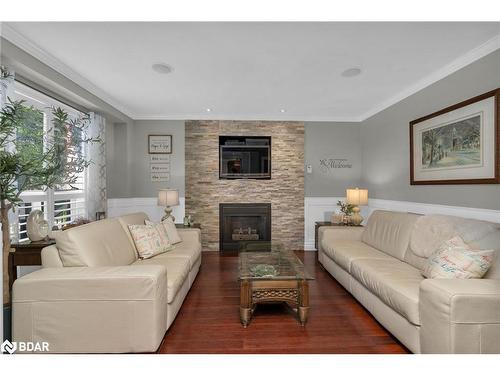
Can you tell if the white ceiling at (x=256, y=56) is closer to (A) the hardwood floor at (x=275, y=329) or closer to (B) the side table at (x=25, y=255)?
(B) the side table at (x=25, y=255)

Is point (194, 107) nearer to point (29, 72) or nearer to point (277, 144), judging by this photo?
point (277, 144)

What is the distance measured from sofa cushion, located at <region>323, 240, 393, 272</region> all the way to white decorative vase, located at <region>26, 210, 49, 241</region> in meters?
3.00

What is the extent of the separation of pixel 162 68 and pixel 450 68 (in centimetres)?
304

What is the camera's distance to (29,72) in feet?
8.09

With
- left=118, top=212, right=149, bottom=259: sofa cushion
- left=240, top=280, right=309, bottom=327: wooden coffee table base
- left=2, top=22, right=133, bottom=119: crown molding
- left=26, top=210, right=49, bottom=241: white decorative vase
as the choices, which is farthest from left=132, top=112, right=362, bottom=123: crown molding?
left=240, top=280, right=309, bottom=327: wooden coffee table base

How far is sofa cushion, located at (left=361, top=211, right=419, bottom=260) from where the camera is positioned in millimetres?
2798

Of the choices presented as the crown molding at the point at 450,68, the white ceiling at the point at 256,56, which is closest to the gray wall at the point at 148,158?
the white ceiling at the point at 256,56

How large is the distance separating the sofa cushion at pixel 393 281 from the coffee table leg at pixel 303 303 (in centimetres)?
58

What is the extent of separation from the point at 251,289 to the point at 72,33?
2.63 m

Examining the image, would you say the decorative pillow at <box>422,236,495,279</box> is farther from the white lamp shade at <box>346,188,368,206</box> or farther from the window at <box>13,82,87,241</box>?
the window at <box>13,82,87,241</box>

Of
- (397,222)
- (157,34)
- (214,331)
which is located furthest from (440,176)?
(157,34)

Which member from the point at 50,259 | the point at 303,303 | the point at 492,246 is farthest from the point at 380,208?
the point at 50,259

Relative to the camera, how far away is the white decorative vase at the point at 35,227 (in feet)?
7.77

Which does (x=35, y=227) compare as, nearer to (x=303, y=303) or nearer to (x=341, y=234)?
(x=303, y=303)
